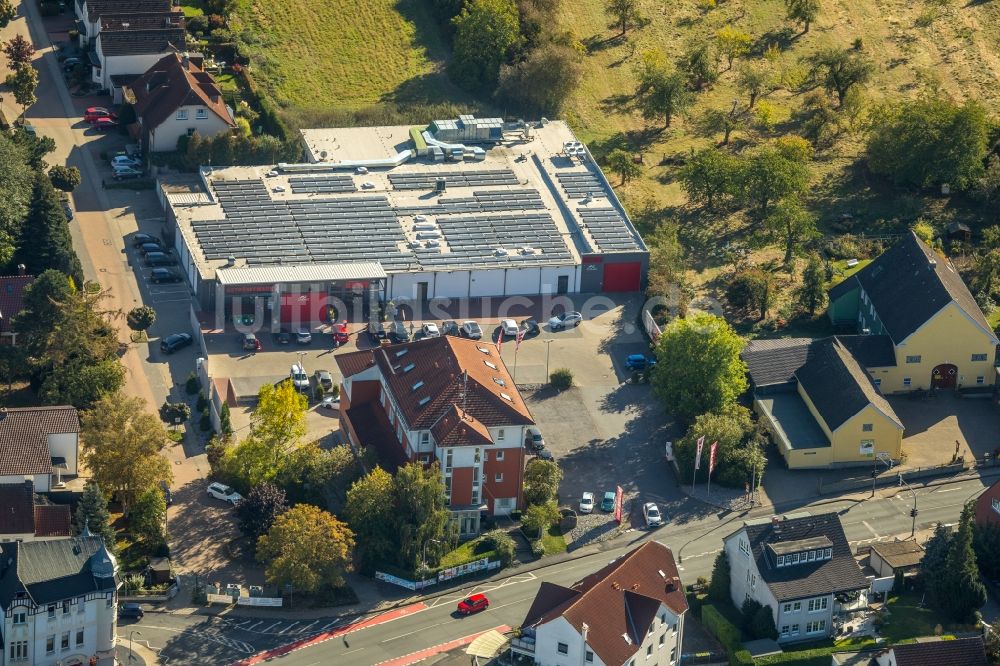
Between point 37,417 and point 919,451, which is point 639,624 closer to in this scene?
point 919,451

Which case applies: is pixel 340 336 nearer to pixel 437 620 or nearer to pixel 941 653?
pixel 437 620

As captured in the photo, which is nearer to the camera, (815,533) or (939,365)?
(815,533)

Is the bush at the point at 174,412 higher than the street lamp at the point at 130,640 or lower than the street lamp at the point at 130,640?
higher

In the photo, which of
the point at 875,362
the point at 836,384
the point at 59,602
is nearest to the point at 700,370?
the point at 836,384

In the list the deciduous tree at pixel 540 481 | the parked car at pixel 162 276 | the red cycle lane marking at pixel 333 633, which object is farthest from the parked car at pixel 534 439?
the parked car at pixel 162 276

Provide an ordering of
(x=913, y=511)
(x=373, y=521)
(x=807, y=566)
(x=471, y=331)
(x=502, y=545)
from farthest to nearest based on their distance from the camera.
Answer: (x=471, y=331) < (x=913, y=511) < (x=502, y=545) < (x=373, y=521) < (x=807, y=566)

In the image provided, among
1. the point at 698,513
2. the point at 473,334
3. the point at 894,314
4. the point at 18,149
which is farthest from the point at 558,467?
the point at 18,149

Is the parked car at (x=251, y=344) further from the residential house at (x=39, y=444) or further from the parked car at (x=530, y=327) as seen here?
the parked car at (x=530, y=327)
